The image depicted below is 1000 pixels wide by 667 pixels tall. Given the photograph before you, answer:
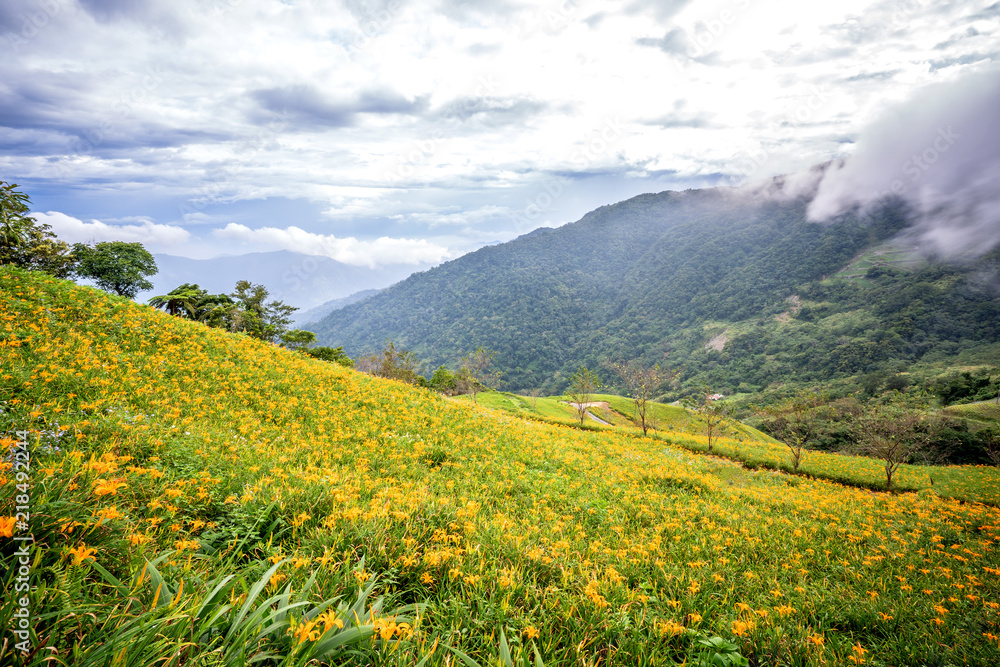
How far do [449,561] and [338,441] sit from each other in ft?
14.2

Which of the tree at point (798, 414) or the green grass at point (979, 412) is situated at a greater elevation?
the tree at point (798, 414)

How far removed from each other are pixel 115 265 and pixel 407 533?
44427 millimetres

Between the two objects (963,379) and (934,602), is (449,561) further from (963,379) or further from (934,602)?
(963,379)

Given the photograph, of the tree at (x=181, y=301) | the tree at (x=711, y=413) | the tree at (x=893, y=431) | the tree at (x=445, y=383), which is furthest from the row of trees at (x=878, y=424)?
the tree at (x=445, y=383)

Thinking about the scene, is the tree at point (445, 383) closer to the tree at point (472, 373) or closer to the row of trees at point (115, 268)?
the tree at point (472, 373)

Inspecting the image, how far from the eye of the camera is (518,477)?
785cm

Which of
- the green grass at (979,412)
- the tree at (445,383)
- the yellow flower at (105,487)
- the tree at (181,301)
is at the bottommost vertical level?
the green grass at (979,412)

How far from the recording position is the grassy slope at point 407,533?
9.11 feet

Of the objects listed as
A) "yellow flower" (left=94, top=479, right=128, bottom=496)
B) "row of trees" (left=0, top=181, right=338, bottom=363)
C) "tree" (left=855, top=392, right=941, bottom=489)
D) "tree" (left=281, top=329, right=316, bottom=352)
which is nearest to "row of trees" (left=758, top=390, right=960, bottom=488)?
"tree" (left=855, top=392, right=941, bottom=489)

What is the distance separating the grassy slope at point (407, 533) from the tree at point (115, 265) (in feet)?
103

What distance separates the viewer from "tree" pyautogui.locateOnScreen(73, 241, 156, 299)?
3228cm

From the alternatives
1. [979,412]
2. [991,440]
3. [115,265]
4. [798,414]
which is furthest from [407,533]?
[979,412]

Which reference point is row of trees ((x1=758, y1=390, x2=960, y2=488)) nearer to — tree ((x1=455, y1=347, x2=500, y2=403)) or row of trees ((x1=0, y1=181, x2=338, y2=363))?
row of trees ((x1=0, y1=181, x2=338, y2=363))

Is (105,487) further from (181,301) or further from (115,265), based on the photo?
(115,265)
